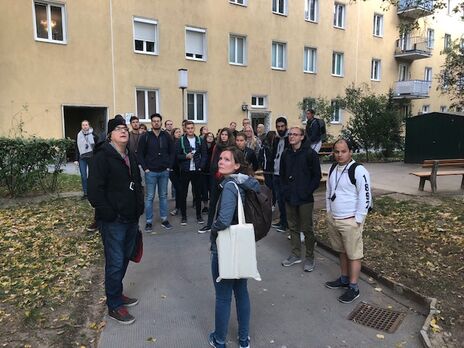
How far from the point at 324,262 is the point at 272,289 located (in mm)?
1127

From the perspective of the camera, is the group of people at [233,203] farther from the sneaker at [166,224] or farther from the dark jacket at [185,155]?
the sneaker at [166,224]

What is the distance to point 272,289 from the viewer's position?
182 inches

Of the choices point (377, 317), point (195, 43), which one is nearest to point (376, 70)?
point (195, 43)

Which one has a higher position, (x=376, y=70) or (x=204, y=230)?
(x=376, y=70)

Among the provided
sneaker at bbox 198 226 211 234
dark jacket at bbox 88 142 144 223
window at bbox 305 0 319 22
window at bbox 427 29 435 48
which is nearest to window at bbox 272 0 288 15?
window at bbox 305 0 319 22

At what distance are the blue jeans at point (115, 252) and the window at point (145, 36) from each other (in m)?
15.3

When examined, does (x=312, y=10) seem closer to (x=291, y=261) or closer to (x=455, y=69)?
(x=455, y=69)

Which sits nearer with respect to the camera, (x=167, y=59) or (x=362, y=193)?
(x=362, y=193)

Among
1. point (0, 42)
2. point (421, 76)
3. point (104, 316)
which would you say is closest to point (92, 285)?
point (104, 316)

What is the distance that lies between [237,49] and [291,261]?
56.8 feet

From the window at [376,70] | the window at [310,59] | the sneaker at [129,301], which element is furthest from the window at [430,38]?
the sneaker at [129,301]

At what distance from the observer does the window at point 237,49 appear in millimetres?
20750

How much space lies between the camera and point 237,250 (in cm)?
305

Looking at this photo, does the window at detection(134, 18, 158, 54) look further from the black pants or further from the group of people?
the group of people
